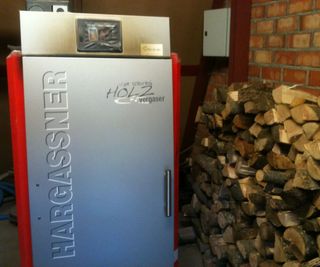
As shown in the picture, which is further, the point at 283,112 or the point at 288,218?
the point at 283,112

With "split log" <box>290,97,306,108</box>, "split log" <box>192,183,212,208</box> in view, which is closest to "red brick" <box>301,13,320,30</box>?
"split log" <box>290,97,306,108</box>

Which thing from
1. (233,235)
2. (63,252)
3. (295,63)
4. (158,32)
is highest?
(158,32)

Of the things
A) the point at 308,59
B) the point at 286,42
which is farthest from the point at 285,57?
the point at 308,59

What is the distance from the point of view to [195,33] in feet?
10.3

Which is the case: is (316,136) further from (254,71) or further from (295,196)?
(254,71)

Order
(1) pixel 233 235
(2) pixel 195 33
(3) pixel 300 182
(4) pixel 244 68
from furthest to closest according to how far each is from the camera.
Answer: (2) pixel 195 33 < (4) pixel 244 68 < (1) pixel 233 235 < (3) pixel 300 182

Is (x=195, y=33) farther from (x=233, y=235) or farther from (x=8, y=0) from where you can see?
(x=233, y=235)

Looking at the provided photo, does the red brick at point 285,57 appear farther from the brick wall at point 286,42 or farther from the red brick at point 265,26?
the red brick at point 265,26

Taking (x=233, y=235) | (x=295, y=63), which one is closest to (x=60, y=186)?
(x=233, y=235)

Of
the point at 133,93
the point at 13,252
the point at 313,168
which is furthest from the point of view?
the point at 13,252

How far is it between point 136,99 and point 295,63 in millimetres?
901

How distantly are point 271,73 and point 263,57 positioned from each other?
14 centimetres

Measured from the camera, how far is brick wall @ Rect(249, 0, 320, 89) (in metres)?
1.76

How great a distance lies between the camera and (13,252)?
242 cm
